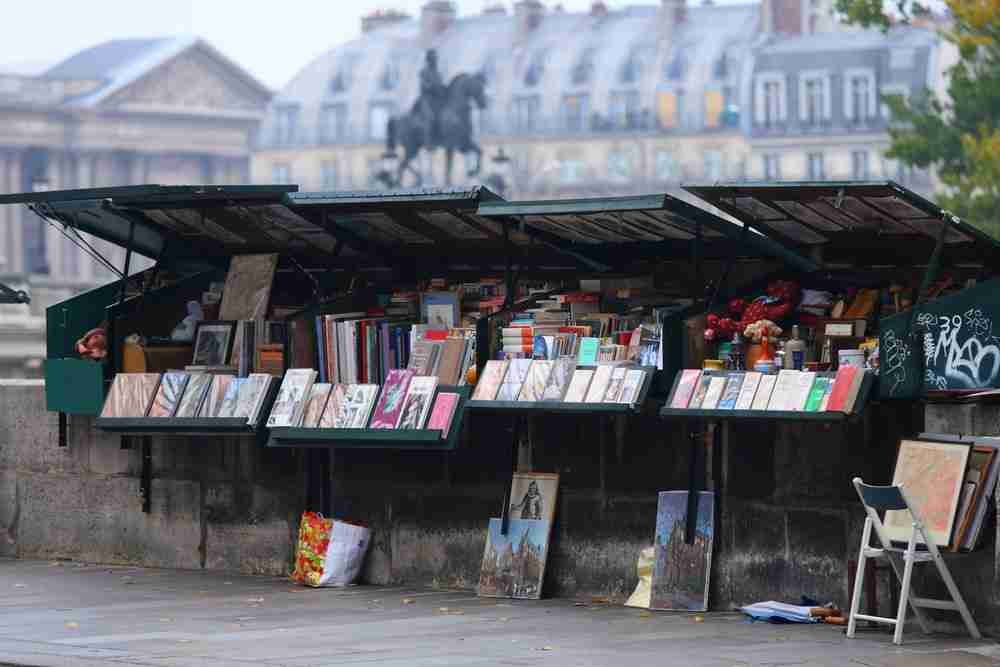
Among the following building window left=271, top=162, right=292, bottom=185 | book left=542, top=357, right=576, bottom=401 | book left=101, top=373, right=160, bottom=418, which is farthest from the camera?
building window left=271, top=162, right=292, bottom=185

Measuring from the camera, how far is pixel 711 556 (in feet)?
44.8

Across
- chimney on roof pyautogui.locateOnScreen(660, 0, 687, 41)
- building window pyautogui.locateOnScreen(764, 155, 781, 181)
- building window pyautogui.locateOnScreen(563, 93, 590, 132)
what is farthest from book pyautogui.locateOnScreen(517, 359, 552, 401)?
chimney on roof pyautogui.locateOnScreen(660, 0, 687, 41)

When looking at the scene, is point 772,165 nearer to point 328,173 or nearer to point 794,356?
point 328,173

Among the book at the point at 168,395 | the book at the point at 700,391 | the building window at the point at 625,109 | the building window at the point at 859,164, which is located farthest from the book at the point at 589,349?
the building window at the point at 625,109

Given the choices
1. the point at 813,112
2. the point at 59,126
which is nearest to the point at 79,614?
the point at 813,112

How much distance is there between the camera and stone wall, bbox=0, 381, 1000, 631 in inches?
524

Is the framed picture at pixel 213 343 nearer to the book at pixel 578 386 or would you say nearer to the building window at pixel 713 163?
the book at pixel 578 386

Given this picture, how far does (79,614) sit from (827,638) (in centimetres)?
385

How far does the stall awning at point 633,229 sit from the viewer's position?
13680mm

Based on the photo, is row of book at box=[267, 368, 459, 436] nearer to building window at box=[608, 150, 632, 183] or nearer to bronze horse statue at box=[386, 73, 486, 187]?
bronze horse statue at box=[386, 73, 486, 187]

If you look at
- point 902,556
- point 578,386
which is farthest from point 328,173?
point 902,556

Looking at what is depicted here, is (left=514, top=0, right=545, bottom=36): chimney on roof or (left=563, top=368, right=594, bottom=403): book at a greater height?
(left=514, top=0, right=545, bottom=36): chimney on roof

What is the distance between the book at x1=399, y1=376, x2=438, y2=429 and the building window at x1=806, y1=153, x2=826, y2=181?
116023mm

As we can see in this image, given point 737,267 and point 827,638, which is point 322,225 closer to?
point 737,267
